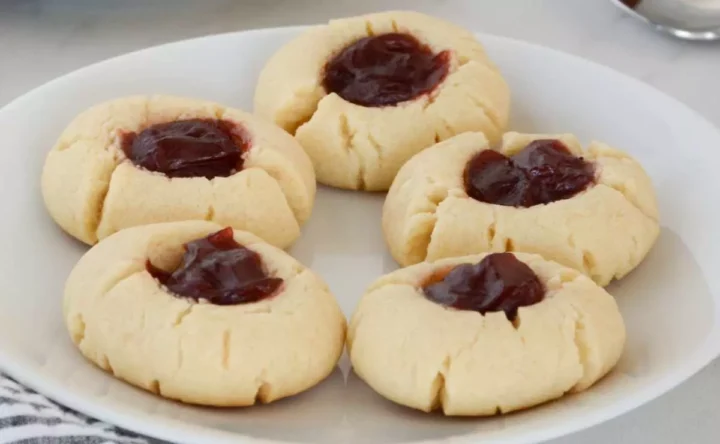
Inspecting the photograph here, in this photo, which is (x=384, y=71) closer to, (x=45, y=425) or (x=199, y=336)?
(x=199, y=336)

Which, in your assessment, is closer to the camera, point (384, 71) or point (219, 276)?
point (219, 276)

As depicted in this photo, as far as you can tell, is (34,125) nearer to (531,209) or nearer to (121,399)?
(121,399)

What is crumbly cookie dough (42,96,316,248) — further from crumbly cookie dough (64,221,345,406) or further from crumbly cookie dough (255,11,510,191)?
crumbly cookie dough (64,221,345,406)

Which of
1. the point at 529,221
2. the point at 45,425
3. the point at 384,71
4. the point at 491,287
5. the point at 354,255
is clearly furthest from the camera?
the point at 384,71

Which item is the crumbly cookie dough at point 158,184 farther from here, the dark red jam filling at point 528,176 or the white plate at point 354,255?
the dark red jam filling at point 528,176

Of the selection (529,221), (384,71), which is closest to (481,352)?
(529,221)

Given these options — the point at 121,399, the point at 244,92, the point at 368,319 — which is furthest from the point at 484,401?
the point at 244,92

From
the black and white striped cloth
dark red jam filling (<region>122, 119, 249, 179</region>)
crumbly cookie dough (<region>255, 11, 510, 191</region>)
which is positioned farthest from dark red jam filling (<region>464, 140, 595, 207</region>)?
the black and white striped cloth
